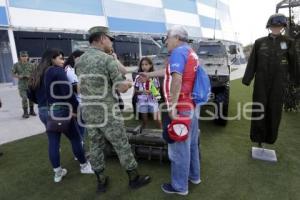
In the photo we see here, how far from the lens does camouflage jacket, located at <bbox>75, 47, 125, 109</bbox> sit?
9.47 feet

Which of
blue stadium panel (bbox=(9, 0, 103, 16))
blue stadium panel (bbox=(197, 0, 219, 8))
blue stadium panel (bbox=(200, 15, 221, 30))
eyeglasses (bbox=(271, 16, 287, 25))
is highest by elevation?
blue stadium panel (bbox=(197, 0, 219, 8))

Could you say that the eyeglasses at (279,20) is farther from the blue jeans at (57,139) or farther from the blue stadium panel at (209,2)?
the blue stadium panel at (209,2)

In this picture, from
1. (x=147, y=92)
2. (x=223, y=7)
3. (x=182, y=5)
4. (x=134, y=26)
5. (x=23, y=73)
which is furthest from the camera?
(x=223, y=7)

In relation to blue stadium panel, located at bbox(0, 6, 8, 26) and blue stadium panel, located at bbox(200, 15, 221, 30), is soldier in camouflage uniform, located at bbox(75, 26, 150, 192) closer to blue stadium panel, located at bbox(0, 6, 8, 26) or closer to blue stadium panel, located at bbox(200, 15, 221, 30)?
blue stadium panel, located at bbox(0, 6, 8, 26)

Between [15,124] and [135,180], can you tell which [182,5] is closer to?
[15,124]

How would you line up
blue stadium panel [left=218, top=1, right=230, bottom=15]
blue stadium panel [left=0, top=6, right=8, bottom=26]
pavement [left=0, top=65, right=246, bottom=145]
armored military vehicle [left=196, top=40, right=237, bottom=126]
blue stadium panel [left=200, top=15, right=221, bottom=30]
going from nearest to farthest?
armored military vehicle [left=196, top=40, right=237, bottom=126] → pavement [left=0, top=65, right=246, bottom=145] → blue stadium panel [left=0, top=6, right=8, bottom=26] → blue stadium panel [left=200, top=15, right=221, bottom=30] → blue stadium panel [left=218, top=1, right=230, bottom=15]

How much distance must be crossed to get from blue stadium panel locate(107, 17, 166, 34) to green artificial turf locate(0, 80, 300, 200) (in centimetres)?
1398

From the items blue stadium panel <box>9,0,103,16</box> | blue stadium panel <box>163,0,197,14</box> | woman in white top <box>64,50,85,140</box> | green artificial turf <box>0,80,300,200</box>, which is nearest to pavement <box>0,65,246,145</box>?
green artificial turf <box>0,80,300,200</box>

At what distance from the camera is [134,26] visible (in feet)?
63.7

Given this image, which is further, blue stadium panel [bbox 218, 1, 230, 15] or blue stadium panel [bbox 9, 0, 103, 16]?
blue stadium panel [bbox 218, 1, 230, 15]

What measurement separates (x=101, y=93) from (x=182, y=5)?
944 inches

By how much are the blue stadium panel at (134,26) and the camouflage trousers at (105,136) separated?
50.4 ft

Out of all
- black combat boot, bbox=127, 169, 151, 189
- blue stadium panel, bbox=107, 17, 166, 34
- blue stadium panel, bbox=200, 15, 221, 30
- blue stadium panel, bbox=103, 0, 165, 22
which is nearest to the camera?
black combat boot, bbox=127, 169, 151, 189

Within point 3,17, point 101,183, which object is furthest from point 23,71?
point 3,17
